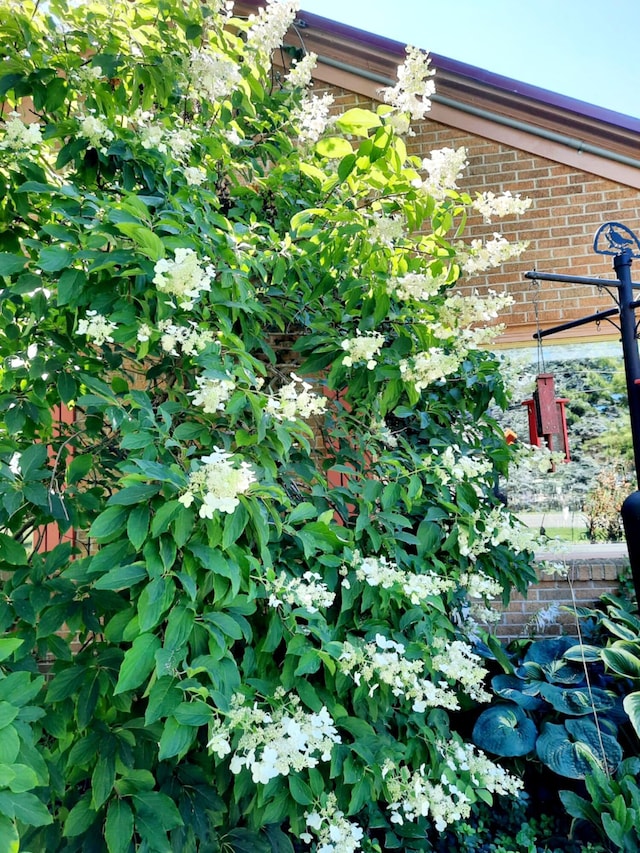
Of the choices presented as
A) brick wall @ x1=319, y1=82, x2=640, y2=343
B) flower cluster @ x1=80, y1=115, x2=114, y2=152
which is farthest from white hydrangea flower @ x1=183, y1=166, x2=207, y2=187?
brick wall @ x1=319, y1=82, x2=640, y2=343

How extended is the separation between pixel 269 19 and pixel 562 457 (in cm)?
202

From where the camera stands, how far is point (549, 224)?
13.0ft

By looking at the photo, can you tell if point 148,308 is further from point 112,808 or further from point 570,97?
point 570,97

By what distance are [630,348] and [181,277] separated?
2.16m

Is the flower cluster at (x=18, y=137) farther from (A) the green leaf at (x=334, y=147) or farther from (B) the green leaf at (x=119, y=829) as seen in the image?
(B) the green leaf at (x=119, y=829)

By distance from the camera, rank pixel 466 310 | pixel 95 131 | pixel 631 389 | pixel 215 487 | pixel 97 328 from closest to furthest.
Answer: pixel 215 487 → pixel 97 328 → pixel 95 131 → pixel 466 310 → pixel 631 389

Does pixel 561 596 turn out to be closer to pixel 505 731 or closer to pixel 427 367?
pixel 505 731

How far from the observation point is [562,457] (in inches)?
94.5

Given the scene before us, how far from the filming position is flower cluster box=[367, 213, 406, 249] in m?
1.88

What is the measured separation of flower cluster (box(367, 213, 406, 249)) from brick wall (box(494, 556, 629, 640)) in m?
2.51

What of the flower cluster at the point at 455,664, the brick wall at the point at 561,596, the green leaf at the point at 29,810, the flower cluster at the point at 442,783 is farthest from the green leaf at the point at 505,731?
the green leaf at the point at 29,810

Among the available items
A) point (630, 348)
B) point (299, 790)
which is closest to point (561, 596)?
point (630, 348)

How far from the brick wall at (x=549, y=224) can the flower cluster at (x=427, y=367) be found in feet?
7.34

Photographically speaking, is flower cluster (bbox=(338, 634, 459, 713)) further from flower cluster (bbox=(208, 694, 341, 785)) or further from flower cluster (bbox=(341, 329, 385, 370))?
flower cluster (bbox=(341, 329, 385, 370))
